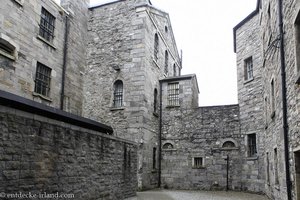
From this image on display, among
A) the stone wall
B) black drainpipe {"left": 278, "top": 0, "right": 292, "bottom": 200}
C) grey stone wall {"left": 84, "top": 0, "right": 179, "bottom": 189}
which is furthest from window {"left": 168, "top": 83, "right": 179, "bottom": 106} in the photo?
black drainpipe {"left": 278, "top": 0, "right": 292, "bottom": 200}

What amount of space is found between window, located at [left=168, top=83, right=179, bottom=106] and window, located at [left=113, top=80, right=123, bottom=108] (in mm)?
3290

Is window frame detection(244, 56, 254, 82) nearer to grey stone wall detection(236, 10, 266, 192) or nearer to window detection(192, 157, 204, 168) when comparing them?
grey stone wall detection(236, 10, 266, 192)

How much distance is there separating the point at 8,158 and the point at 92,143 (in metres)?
3.04

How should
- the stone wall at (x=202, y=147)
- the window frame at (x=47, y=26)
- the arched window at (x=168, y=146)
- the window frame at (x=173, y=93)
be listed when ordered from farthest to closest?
the window frame at (x=173, y=93)
the arched window at (x=168, y=146)
the stone wall at (x=202, y=147)
the window frame at (x=47, y=26)

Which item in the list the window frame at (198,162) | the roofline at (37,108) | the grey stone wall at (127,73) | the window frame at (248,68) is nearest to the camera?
the roofline at (37,108)

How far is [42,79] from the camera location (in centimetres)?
1207

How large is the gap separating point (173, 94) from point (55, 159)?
11155 mm

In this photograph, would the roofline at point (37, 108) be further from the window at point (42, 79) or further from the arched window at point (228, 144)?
the arched window at point (228, 144)

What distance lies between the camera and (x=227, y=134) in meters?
15.0

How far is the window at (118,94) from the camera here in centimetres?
1477

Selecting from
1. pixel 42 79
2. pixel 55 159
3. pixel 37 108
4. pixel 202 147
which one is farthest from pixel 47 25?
pixel 202 147

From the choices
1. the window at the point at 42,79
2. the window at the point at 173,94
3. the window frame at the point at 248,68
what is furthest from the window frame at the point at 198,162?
the window at the point at 42,79

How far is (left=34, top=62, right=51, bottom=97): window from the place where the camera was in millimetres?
11727

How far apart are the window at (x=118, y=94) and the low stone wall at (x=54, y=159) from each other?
5130 mm
